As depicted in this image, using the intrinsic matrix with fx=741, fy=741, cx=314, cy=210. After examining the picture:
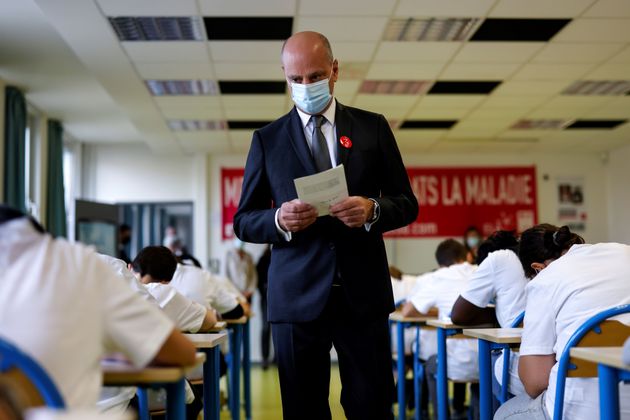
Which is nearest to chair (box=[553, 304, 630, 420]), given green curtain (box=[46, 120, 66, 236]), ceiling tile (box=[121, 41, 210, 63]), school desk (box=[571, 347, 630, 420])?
school desk (box=[571, 347, 630, 420])

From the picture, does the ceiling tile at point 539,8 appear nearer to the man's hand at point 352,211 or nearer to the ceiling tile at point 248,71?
the ceiling tile at point 248,71

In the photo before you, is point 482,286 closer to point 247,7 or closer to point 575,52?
point 247,7

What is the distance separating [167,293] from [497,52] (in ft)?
12.4

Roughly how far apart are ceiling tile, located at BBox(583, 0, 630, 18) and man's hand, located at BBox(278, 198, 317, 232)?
3.80m

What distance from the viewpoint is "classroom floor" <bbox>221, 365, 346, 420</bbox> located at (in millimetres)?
5508

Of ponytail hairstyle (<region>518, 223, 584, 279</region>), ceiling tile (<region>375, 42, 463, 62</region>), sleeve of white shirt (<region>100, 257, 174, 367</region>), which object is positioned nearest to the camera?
sleeve of white shirt (<region>100, 257, 174, 367</region>)

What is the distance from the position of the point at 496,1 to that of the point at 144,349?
409 centimetres

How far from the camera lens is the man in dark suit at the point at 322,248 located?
1853 mm

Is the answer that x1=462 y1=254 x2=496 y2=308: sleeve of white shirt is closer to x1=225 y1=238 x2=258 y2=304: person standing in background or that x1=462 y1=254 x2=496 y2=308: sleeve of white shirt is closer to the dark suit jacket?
the dark suit jacket

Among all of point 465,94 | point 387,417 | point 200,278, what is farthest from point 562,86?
point 387,417

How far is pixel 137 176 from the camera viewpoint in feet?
35.6

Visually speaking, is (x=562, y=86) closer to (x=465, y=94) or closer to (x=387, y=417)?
(x=465, y=94)

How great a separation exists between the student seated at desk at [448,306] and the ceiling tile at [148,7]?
2310 millimetres

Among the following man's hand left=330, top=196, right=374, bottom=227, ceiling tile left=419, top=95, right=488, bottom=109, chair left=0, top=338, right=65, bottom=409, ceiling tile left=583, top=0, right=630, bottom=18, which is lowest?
chair left=0, top=338, right=65, bottom=409
